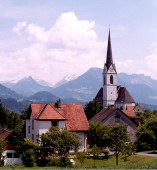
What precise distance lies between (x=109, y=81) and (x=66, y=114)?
8296 centimetres

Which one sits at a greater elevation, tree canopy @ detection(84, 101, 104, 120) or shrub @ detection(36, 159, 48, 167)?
tree canopy @ detection(84, 101, 104, 120)

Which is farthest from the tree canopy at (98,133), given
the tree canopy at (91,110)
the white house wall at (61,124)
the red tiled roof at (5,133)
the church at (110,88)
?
the church at (110,88)

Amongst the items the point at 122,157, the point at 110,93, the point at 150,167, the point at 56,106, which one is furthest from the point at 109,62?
Result: the point at 150,167

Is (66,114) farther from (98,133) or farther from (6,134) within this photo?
(6,134)

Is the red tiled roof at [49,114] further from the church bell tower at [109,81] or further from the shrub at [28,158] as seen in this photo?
the church bell tower at [109,81]

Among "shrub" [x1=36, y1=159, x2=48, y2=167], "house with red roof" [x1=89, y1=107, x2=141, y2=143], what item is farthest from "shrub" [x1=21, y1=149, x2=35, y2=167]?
"house with red roof" [x1=89, y1=107, x2=141, y2=143]

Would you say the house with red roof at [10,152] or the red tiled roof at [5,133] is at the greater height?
the red tiled roof at [5,133]

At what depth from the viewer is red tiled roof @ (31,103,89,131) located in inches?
1768

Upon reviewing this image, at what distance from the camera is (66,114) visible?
156 ft

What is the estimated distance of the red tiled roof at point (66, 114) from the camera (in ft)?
147

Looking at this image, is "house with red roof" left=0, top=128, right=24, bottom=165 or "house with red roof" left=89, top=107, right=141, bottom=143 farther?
"house with red roof" left=89, top=107, right=141, bottom=143

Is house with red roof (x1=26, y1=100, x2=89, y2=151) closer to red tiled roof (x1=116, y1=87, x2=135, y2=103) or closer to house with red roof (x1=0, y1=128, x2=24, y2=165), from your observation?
house with red roof (x1=0, y1=128, x2=24, y2=165)

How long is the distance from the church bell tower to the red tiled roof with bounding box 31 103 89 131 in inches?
3065

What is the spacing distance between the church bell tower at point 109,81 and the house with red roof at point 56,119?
255ft
